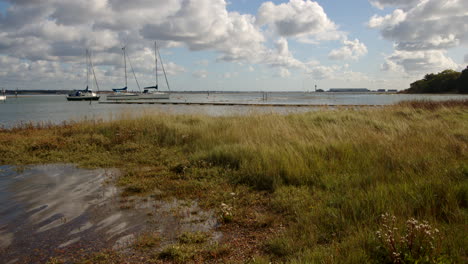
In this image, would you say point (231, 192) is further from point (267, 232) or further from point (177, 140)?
point (177, 140)

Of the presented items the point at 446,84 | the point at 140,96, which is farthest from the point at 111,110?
the point at 446,84

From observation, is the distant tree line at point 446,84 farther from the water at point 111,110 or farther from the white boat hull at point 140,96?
the white boat hull at point 140,96

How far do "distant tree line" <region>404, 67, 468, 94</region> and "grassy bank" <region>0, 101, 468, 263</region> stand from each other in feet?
347

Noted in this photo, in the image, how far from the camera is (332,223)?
435 centimetres

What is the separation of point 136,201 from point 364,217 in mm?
4314

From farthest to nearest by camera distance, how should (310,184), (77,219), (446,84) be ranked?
1. (446,84)
2. (310,184)
3. (77,219)

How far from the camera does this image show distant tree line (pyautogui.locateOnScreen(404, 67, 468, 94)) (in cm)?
9350

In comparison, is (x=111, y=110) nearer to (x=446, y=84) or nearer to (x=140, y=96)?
(x=140, y=96)

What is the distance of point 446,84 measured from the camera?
10362cm

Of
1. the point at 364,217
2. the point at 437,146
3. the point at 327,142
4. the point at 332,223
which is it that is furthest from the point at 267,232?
the point at 437,146

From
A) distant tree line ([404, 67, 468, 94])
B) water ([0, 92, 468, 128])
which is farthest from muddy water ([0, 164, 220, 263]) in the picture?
distant tree line ([404, 67, 468, 94])

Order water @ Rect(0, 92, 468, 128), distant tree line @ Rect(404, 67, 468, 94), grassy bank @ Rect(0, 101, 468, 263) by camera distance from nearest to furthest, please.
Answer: grassy bank @ Rect(0, 101, 468, 263), water @ Rect(0, 92, 468, 128), distant tree line @ Rect(404, 67, 468, 94)

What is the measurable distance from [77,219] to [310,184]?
453cm

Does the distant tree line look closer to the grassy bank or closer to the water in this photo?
the water
